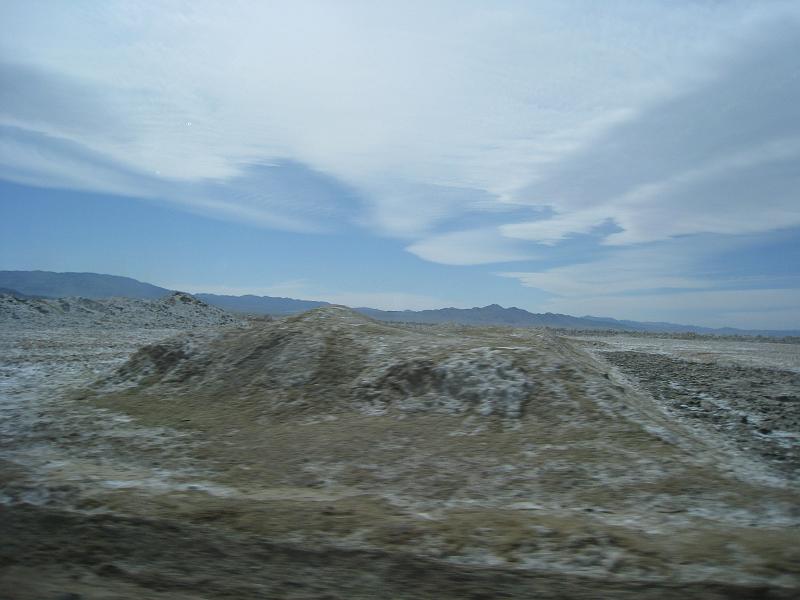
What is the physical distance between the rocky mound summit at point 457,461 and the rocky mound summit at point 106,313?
4319 cm

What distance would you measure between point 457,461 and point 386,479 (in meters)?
1.44

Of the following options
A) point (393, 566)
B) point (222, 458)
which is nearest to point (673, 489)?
point (393, 566)

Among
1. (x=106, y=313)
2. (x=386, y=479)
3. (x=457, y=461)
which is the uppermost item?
(x=106, y=313)

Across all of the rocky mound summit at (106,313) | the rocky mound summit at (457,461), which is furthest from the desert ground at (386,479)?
the rocky mound summit at (106,313)

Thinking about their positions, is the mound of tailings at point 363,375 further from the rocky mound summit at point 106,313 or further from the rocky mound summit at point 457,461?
the rocky mound summit at point 106,313

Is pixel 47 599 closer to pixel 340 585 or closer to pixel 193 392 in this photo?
pixel 340 585

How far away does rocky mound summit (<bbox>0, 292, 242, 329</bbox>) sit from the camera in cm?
5331

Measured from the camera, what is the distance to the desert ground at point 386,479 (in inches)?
209

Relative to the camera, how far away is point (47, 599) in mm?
4844

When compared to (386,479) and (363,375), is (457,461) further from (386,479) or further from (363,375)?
(363,375)

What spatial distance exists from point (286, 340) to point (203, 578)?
12.1 metres

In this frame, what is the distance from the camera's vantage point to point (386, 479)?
848 cm

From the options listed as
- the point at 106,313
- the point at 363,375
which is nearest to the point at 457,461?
the point at 363,375

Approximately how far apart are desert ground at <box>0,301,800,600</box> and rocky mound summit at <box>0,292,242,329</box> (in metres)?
41.3
